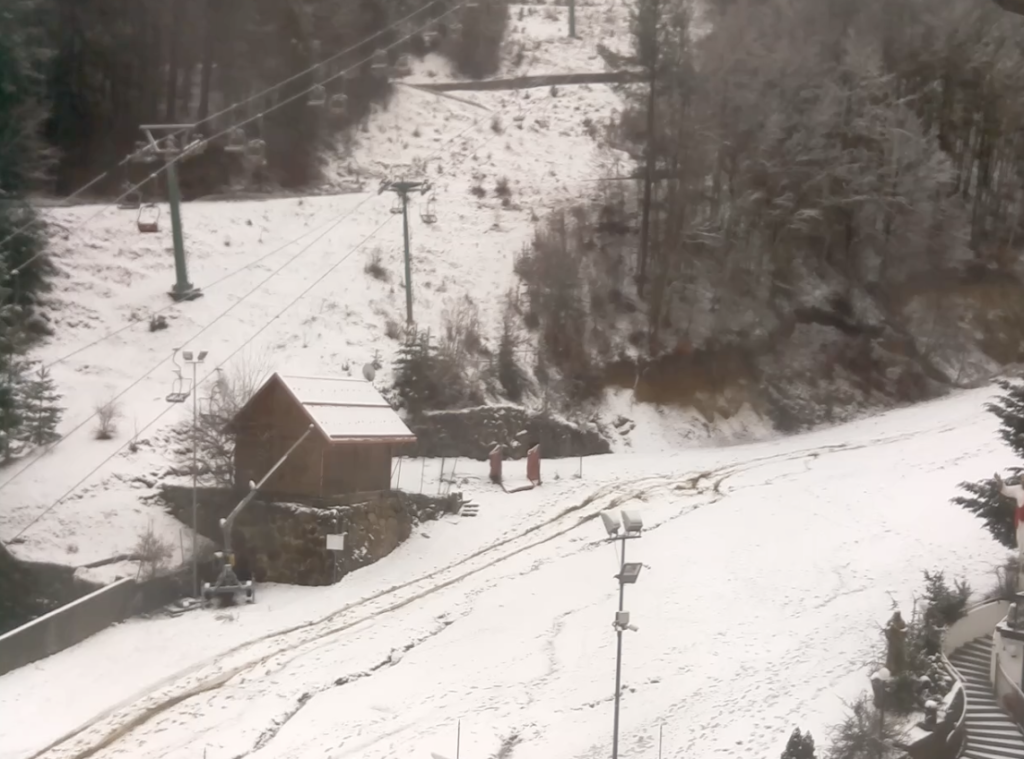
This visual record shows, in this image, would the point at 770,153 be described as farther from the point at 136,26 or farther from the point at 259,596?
the point at 259,596

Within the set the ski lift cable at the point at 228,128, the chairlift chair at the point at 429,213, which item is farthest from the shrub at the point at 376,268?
the ski lift cable at the point at 228,128

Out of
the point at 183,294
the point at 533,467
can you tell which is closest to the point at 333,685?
the point at 533,467

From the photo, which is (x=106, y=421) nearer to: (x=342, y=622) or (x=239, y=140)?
(x=342, y=622)

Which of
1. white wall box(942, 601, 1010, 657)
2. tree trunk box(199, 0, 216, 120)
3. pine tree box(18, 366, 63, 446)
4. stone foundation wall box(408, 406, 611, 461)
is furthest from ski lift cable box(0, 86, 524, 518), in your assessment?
white wall box(942, 601, 1010, 657)

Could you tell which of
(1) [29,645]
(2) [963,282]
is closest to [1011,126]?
(2) [963,282]

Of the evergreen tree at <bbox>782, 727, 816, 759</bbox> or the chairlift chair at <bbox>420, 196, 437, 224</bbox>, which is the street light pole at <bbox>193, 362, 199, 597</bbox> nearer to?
the evergreen tree at <bbox>782, 727, 816, 759</bbox>

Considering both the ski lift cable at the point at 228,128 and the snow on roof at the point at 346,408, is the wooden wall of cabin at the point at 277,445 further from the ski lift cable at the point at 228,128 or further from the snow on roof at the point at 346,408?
the ski lift cable at the point at 228,128

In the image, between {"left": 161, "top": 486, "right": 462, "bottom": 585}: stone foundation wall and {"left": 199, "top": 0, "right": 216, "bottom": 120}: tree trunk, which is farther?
{"left": 199, "top": 0, "right": 216, "bottom": 120}: tree trunk

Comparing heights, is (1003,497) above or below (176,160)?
below
